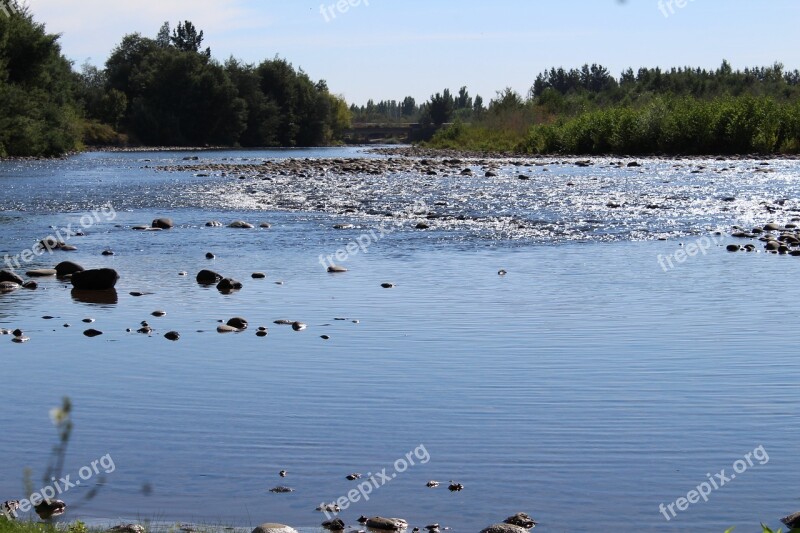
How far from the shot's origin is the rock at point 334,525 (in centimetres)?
521

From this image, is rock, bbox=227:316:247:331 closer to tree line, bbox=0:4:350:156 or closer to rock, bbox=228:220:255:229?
rock, bbox=228:220:255:229

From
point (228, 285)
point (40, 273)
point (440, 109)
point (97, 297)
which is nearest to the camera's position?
point (97, 297)

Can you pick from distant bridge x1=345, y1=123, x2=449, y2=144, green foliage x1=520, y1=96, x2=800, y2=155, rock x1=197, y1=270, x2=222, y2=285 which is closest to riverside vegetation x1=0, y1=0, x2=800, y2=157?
green foliage x1=520, y1=96, x2=800, y2=155

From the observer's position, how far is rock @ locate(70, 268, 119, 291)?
13.5 meters

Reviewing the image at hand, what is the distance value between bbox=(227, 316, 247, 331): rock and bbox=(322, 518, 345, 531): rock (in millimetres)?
5510

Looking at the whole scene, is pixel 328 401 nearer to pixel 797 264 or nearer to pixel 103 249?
pixel 797 264

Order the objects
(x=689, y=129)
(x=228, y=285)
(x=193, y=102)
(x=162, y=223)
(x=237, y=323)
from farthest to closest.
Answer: (x=193, y=102) → (x=689, y=129) → (x=162, y=223) → (x=228, y=285) → (x=237, y=323)

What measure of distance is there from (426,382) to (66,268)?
8.51 meters

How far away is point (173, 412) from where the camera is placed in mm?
7332

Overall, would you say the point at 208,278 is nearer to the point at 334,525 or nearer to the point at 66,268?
the point at 66,268

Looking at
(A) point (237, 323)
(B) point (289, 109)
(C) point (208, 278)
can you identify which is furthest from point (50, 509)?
(B) point (289, 109)

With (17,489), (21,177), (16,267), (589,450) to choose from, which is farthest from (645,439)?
(21,177)

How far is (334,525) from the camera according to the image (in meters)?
5.23

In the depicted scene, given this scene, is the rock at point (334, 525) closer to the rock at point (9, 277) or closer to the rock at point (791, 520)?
the rock at point (791, 520)
